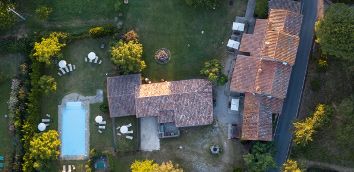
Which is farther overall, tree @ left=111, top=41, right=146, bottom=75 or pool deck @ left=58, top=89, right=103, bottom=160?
pool deck @ left=58, top=89, right=103, bottom=160

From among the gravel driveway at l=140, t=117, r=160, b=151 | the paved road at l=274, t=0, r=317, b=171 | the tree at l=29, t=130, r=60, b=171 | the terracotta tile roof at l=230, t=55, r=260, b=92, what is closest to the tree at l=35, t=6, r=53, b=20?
the tree at l=29, t=130, r=60, b=171

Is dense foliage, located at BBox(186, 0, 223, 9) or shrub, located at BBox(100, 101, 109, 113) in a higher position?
dense foliage, located at BBox(186, 0, 223, 9)

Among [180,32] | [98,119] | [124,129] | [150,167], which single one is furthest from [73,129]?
[180,32]

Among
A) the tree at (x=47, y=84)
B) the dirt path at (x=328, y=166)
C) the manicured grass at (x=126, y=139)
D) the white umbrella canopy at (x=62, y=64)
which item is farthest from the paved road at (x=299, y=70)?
the tree at (x=47, y=84)

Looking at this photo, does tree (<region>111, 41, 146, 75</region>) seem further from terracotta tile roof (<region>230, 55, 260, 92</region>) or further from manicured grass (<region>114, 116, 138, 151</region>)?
terracotta tile roof (<region>230, 55, 260, 92</region>)

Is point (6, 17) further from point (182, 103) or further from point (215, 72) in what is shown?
point (215, 72)

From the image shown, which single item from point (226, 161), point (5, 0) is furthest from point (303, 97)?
point (5, 0)

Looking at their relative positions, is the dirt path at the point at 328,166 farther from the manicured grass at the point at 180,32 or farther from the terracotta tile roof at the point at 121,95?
the terracotta tile roof at the point at 121,95
